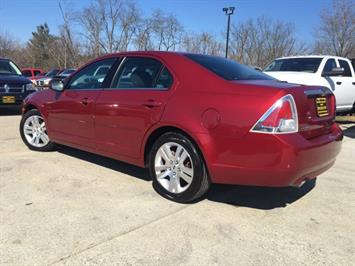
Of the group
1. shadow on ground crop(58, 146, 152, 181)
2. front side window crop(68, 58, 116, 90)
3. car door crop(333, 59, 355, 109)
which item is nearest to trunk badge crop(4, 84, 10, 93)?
shadow on ground crop(58, 146, 152, 181)

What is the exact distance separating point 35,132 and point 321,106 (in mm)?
4249

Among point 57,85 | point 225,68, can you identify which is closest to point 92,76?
point 57,85

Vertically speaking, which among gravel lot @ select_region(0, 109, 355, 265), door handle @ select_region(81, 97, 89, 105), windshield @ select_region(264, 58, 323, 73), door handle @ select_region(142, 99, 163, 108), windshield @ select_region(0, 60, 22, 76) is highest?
windshield @ select_region(264, 58, 323, 73)

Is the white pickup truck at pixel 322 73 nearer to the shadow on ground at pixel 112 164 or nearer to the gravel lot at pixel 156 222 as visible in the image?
the gravel lot at pixel 156 222

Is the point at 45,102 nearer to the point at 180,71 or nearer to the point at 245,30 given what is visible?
the point at 180,71

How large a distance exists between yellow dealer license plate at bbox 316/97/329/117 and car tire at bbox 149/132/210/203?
4.00 ft

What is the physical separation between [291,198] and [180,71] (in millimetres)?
1810

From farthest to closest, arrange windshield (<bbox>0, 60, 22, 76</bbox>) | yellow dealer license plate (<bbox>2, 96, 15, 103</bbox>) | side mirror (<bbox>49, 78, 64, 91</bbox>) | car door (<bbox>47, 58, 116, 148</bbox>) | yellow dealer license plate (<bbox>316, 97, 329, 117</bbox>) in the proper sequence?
windshield (<bbox>0, 60, 22, 76</bbox>), yellow dealer license plate (<bbox>2, 96, 15, 103</bbox>), side mirror (<bbox>49, 78, 64, 91</bbox>), car door (<bbox>47, 58, 116, 148</bbox>), yellow dealer license plate (<bbox>316, 97, 329, 117</bbox>)

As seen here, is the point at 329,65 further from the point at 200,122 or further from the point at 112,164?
the point at 200,122

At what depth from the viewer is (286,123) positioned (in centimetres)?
336

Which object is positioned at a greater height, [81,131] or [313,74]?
[313,74]

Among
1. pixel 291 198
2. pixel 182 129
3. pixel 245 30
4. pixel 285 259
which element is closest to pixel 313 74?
pixel 291 198

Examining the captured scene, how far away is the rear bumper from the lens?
3.33m

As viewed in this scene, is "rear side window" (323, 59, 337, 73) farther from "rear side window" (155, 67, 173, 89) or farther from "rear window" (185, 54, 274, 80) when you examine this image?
"rear side window" (155, 67, 173, 89)
